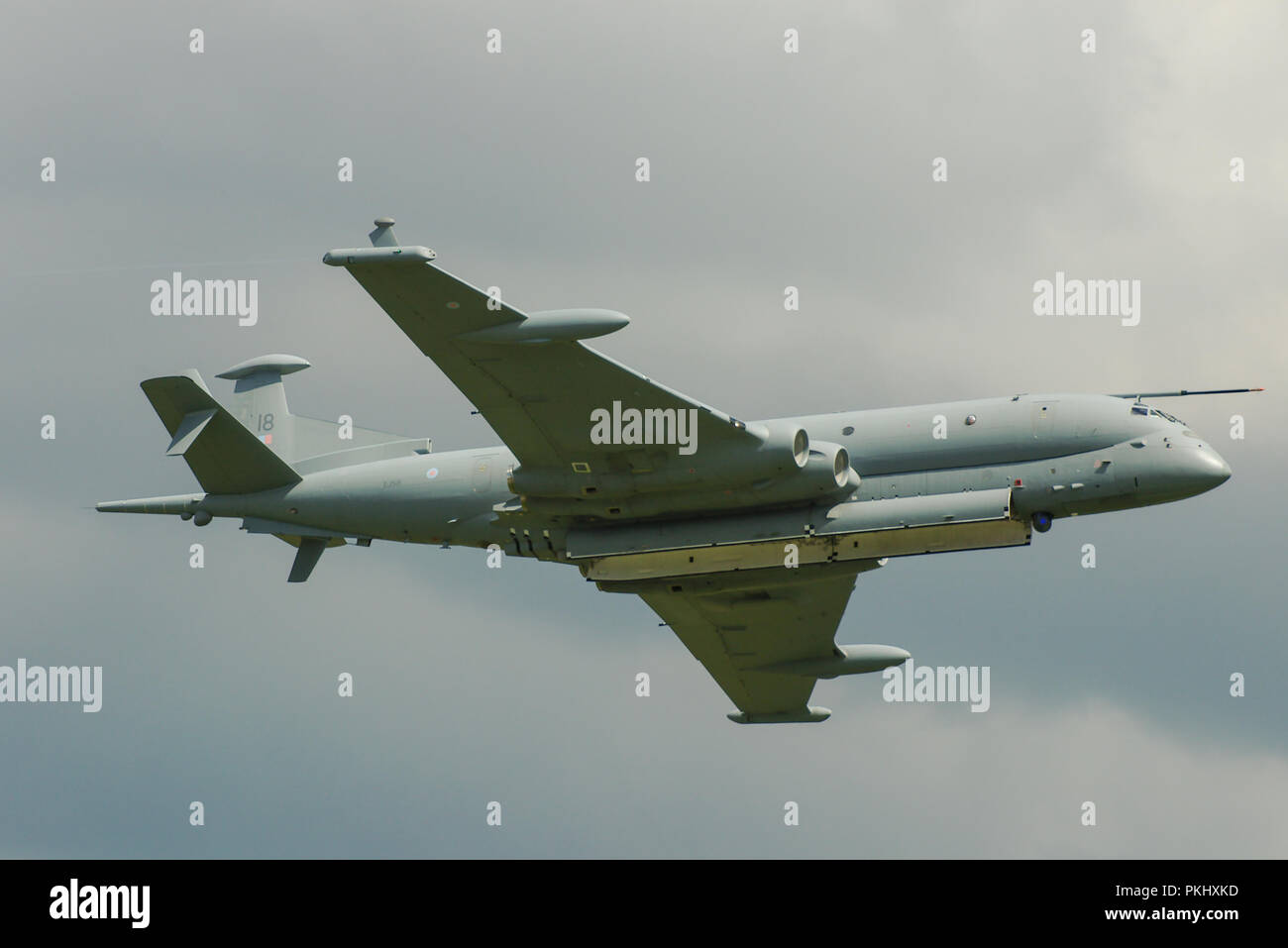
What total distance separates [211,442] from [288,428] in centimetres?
319

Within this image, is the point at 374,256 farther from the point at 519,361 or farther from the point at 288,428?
the point at 288,428

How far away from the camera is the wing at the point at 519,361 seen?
33.8m

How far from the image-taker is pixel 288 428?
44062mm

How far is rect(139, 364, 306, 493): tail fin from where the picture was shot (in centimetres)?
4053

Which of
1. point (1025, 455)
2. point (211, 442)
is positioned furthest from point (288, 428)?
point (1025, 455)

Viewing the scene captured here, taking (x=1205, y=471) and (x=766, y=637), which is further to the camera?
(x=766, y=637)

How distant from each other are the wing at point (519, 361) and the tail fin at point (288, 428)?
613 centimetres

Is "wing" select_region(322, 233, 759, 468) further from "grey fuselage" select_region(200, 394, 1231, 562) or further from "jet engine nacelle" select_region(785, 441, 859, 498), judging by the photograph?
"grey fuselage" select_region(200, 394, 1231, 562)

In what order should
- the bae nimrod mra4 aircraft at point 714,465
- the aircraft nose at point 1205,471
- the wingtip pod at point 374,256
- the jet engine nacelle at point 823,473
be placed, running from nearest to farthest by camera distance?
the wingtip pod at point 374,256
the bae nimrod mra4 aircraft at point 714,465
the aircraft nose at point 1205,471
the jet engine nacelle at point 823,473

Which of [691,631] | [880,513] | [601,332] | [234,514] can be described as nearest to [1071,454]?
[880,513]

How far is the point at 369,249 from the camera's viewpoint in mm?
33406

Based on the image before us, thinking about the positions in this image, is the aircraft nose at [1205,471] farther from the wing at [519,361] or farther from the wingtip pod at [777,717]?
the wingtip pod at [777,717]

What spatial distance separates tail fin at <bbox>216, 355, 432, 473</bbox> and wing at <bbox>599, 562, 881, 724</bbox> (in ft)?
23.8

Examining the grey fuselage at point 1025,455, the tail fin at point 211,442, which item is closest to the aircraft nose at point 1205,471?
the grey fuselage at point 1025,455
